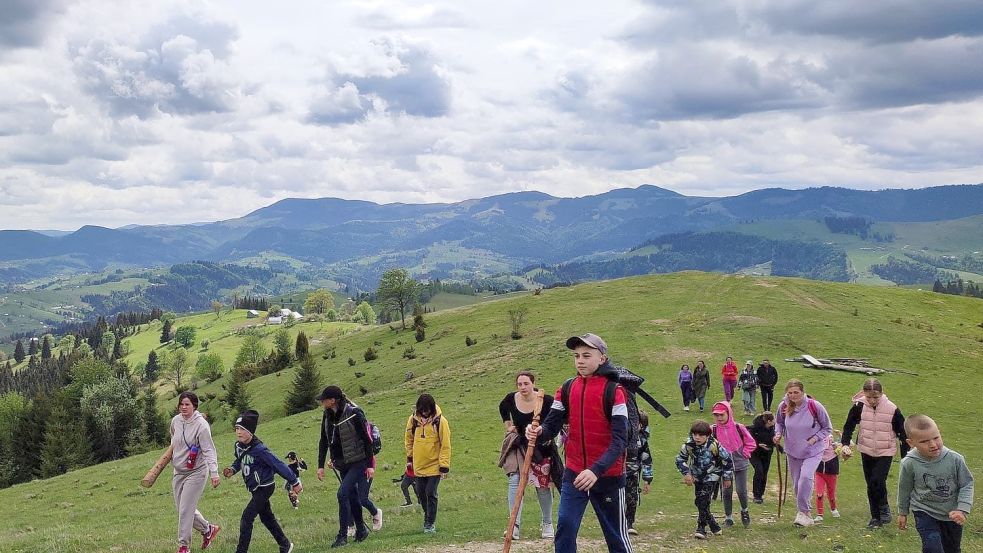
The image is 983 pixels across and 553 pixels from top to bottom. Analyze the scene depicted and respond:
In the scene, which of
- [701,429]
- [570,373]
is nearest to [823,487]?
[701,429]

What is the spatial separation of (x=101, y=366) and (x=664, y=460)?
108 m

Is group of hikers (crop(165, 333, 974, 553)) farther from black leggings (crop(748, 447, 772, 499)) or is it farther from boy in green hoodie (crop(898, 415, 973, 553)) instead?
black leggings (crop(748, 447, 772, 499))

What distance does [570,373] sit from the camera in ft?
142

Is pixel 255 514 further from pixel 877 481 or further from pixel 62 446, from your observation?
pixel 62 446

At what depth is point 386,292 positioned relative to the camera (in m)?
94.8

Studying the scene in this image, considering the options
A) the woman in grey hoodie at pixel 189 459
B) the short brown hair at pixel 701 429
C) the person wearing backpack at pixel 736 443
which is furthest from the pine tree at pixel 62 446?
the short brown hair at pixel 701 429

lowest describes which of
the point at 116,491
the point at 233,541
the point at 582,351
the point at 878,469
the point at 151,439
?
the point at 151,439

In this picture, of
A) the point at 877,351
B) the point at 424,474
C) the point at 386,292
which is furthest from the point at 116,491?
the point at 386,292

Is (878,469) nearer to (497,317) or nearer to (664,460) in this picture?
(664,460)

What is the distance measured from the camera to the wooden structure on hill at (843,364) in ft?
132

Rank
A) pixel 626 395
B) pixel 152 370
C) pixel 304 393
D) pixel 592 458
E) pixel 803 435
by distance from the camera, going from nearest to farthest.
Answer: pixel 626 395, pixel 592 458, pixel 803 435, pixel 304 393, pixel 152 370

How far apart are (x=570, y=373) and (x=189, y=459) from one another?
3261cm

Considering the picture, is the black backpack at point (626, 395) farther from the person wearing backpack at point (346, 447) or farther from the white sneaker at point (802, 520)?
the white sneaker at point (802, 520)

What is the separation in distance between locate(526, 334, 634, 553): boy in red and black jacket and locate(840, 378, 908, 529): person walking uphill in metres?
7.89
